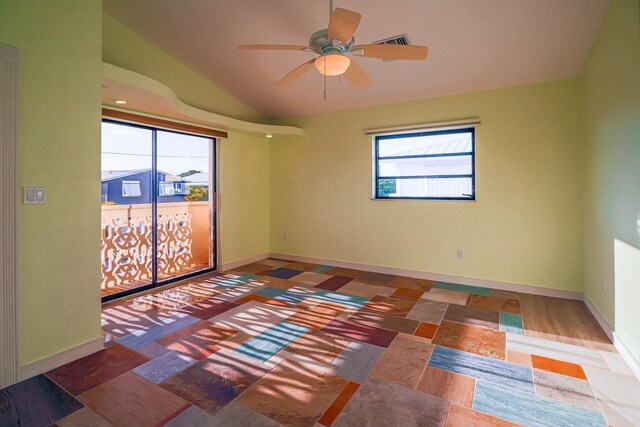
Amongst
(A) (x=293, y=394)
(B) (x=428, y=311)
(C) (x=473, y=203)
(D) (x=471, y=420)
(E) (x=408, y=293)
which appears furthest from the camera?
(C) (x=473, y=203)

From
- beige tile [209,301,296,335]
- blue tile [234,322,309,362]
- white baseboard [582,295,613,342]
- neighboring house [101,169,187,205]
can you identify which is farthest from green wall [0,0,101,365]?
white baseboard [582,295,613,342]

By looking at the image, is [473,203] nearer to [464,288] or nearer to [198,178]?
[464,288]

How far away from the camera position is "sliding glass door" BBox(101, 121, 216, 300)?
3.88m

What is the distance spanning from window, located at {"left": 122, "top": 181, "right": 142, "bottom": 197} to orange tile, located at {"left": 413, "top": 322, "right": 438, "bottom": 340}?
359cm

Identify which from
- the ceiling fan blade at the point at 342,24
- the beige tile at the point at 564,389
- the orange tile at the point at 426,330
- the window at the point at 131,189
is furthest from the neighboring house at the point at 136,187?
the beige tile at the point at 564,389

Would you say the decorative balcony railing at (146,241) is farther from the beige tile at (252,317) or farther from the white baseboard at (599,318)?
the white baseboard at (599,318)

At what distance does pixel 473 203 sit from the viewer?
435cm

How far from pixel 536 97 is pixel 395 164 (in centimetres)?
189

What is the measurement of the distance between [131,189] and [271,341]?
8.76 ft

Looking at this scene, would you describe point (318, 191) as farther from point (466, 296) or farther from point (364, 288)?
point (466, 296)

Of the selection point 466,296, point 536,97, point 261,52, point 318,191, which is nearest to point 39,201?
point 261,52

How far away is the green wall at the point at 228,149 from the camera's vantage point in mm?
3717

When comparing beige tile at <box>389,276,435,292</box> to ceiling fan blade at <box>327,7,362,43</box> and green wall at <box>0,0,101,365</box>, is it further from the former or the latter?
green wall at <box>0,0,101,365</box>

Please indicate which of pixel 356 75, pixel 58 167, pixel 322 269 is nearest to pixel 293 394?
pixel 58 167
